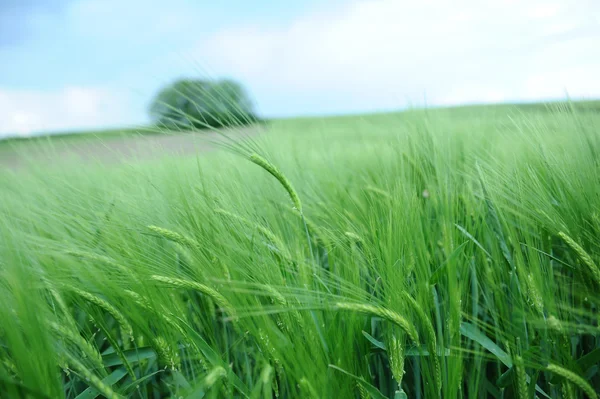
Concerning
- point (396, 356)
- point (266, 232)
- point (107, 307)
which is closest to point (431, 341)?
point (396, 356)

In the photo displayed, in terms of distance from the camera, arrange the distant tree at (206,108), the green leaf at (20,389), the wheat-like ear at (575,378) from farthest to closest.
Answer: the distant tree at (206,108), the wheat-like ear at (575,378), the green leaf at (20,389)

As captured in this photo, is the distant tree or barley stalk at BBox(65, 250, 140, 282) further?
the distant tree

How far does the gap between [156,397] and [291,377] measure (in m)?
0.31

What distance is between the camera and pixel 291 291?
56 cm

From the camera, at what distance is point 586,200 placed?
2.27 feet

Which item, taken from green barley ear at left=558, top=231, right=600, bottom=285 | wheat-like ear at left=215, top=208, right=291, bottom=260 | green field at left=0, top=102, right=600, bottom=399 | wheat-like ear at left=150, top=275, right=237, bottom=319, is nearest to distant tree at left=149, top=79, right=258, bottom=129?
green field at left=0, top=102, right=600, bottom=399

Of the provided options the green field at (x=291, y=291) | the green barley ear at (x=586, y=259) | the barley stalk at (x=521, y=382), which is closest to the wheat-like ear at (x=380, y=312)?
the green field at (x=291, y=291)

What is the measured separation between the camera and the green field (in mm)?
521

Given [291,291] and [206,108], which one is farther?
[206,108]

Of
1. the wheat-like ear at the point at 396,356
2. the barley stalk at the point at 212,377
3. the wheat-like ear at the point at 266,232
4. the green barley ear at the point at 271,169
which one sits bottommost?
the wheat-like ear at the point at 396,356

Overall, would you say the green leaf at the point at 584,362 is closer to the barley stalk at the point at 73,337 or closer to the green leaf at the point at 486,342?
the green leaf at the point at 486,342

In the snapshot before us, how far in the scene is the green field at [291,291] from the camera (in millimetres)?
521

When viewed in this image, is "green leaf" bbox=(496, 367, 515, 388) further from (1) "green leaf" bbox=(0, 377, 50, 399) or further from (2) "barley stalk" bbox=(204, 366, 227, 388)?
(1) "green leaf" bbox=(0, 377, 50, 399)

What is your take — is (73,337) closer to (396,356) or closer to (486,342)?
(396,356)
